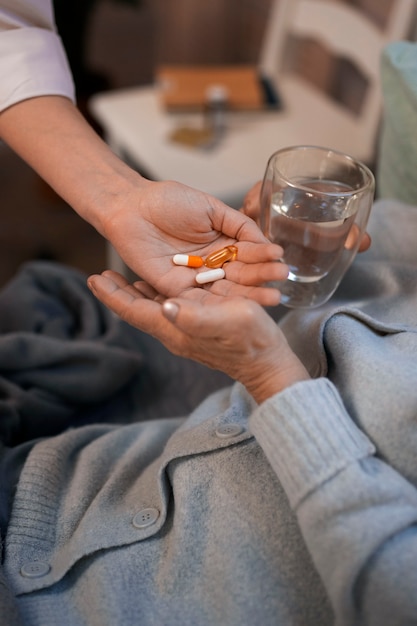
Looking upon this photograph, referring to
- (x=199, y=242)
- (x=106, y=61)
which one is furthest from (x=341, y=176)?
(x=106, y=61)

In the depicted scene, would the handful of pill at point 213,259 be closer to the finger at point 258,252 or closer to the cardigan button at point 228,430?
the finger at point 258,252

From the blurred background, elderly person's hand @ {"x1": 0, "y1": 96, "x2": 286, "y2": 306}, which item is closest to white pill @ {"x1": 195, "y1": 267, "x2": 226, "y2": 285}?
elderly person's hand @ {"x1": 0, "y1": 96, "x2": 286, "y2": 306}

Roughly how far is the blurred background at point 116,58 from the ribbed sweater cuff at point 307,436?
1381mm

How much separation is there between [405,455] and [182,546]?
0.24m

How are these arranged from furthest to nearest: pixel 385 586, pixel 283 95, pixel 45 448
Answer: pixel 283 95, pixel 45 448, pixel 385 586

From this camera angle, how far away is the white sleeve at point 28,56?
2.70 ft

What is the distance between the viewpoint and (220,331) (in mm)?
534

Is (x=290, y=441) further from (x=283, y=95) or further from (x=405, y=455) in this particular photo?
(x=283, y=95)

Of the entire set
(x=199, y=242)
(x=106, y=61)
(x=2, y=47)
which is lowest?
(x=106, y=61)

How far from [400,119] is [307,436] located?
0.54 m

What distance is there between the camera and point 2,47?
0.83 meters

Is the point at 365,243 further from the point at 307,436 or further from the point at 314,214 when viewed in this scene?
the point at 307,436

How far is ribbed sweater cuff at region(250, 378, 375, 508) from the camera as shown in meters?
0.53

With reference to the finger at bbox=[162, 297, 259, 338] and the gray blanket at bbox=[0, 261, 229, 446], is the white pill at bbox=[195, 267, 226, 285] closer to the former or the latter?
the finger at bbox=[162, 297, 259, 338]
